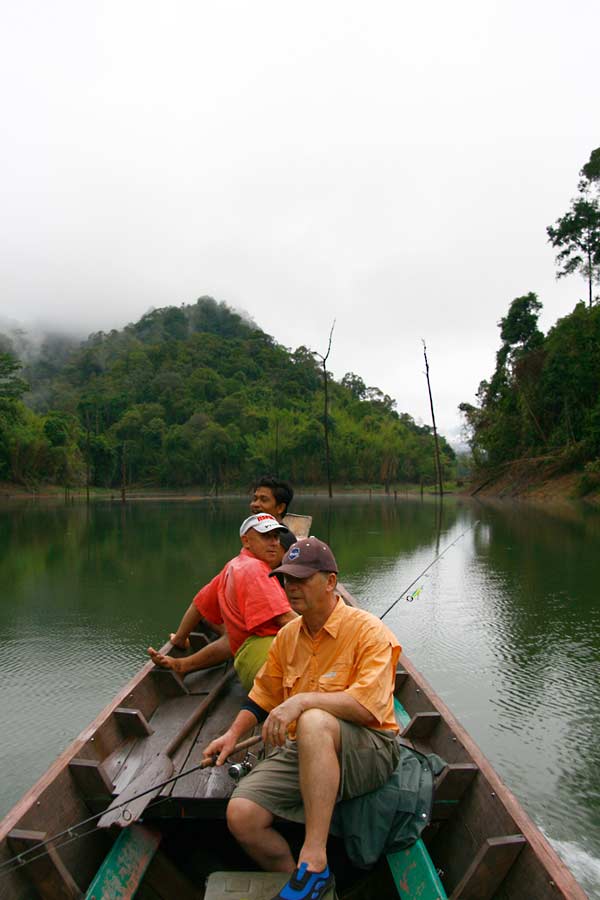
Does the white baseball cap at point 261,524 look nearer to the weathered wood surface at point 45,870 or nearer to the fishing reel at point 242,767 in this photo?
the fishing reel at point 242,767

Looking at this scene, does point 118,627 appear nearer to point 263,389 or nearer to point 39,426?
point 39,426

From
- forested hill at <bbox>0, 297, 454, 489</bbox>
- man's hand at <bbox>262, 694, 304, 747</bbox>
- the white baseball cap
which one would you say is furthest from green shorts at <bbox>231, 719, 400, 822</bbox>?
forested hill at <bbox>0, 297, 454, 489</bbox>

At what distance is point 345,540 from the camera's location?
1653cm

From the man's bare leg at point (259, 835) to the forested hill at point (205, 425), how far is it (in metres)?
41.9

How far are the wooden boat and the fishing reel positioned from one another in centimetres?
8

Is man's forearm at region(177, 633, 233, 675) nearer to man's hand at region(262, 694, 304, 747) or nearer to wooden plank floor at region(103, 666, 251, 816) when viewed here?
wooden plank floor at region(103, 666, 251, 816)

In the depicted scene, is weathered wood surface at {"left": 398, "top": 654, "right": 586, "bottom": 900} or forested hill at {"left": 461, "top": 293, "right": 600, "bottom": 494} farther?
forested hill at {"left": 461, "top": 293, "right": 600, "bottom": 494}

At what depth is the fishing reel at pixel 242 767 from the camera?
2.55 meters

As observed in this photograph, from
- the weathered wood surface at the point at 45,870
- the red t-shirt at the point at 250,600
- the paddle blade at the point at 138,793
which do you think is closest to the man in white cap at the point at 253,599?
the red t-shirt at the point at 250,600


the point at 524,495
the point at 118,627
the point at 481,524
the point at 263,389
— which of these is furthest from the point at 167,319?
the point at 118,627

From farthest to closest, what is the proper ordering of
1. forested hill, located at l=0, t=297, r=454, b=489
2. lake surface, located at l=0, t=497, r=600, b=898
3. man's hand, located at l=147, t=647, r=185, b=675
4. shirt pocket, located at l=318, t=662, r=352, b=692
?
forested hill, located at l=0, t=297, r=454, b=489 → lake surface, located at l=0, t=497, r=600, b=898 → man's hand, located at l=147, t=647, r=185, b=675 → shirt pocket, located at l=318, t=662, r=352, b=692

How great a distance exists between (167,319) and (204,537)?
8443 cm

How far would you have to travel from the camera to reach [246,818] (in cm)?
225

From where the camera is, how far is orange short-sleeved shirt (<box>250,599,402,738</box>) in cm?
237
